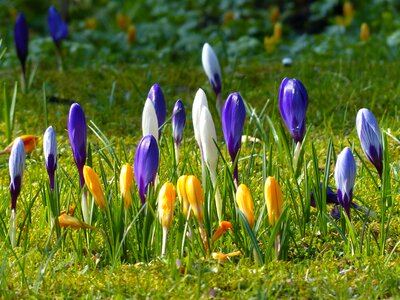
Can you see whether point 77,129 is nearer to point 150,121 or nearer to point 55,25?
point 150,121

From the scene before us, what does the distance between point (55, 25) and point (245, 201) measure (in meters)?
2.99

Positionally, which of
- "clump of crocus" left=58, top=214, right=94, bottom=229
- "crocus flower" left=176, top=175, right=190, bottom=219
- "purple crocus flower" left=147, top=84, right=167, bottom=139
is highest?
"purple crocus flower" left=147, top=84, right=167, bottom=139

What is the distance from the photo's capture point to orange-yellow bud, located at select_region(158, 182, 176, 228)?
2.41 m

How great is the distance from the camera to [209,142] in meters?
2.51

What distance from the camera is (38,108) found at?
4.33 metres

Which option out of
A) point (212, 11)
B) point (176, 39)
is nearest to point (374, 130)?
point (176, 39)

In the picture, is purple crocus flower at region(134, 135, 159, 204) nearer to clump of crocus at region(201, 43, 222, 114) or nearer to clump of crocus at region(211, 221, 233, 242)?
clump of crocus at region(211, 221, 233, 242)

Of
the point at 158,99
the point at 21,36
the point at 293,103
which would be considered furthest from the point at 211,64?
the point at 21,36

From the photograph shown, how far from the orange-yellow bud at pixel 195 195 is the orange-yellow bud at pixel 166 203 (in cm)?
5

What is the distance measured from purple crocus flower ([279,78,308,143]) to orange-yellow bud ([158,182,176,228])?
1.71 ft

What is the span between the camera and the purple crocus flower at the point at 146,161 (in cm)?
242

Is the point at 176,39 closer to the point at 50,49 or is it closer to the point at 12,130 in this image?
the point at 50,49

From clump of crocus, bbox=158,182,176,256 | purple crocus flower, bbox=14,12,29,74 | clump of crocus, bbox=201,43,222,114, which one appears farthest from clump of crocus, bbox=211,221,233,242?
purple crocus flower, bbox=14,12,29,74

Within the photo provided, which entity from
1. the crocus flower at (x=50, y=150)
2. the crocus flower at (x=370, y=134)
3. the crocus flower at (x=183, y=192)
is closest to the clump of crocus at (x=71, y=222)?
the crocus flower at (x=50, y=150)
